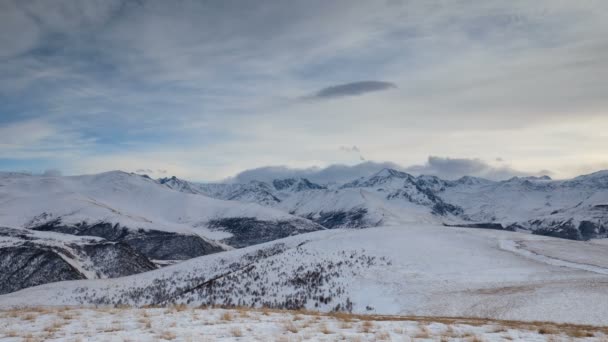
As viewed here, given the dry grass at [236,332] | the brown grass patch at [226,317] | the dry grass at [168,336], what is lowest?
the brown grass patch at [226,317]

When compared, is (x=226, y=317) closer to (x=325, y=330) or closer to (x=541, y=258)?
(x=325, y=330)

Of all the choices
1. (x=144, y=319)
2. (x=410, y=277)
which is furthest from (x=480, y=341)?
(x=410, y=277)

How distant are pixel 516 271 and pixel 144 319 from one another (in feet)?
140

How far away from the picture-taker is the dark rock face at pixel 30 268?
124500 mm

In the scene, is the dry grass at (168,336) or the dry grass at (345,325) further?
the dry grass at (345,325)

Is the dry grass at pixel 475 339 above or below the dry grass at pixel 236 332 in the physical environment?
below

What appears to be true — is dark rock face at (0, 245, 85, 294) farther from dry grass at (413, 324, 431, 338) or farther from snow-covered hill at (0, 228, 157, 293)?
dry grass at (413, 324, 431, 338)

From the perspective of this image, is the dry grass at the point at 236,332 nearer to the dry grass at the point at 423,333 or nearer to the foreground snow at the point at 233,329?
the foreground snow at the point at 233,329

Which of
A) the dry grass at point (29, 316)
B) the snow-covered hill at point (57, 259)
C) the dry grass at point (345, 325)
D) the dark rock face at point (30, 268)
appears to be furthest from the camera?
the snow-covered hill at point (57, 259)

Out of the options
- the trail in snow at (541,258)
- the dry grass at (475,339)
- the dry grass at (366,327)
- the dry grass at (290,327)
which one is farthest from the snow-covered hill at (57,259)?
the dry grass at (475,339)

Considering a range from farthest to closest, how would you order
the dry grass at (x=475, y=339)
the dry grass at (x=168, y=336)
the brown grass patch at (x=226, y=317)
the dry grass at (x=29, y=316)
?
the dry grass at (x=29, y=316) → the brown grass patch at (x=226, y=317) → the dry grass at (x=475, y=339) → the dry grass at (x=168, y=336)

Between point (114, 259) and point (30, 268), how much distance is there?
94.4ft

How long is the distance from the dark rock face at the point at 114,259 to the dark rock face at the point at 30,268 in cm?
1480

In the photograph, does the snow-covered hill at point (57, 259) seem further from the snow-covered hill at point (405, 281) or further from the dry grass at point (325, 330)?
the dry grass at point (325, 330)
